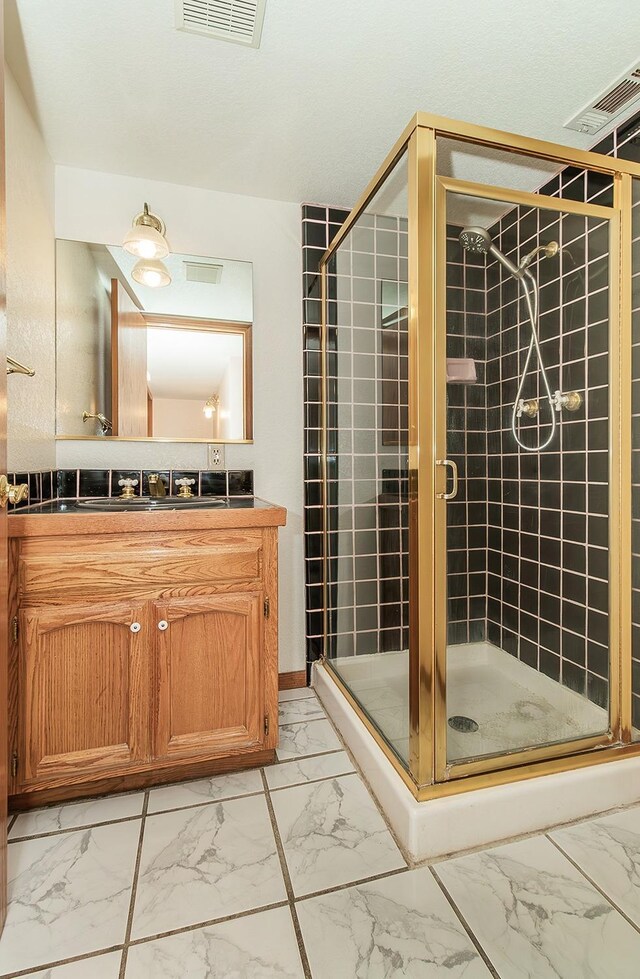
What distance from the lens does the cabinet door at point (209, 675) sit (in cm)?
154

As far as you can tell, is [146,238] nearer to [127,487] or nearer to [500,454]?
[127,487]

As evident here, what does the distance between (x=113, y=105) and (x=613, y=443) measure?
2025 millimetres

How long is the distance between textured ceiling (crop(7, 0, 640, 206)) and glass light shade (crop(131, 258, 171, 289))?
373 mm

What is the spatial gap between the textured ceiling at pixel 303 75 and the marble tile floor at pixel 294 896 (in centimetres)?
228

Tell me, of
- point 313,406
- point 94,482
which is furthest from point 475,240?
point 94,482

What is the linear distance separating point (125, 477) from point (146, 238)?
94 cm

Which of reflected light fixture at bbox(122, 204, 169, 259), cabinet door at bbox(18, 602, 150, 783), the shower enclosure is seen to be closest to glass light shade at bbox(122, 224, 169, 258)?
reflected light fixture at bbox(122, 204, 169, 259)

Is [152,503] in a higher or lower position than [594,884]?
higher

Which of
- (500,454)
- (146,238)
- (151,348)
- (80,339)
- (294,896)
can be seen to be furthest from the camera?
(151,348)

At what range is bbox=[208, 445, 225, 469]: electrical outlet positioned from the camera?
2209mm

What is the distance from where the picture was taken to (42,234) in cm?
184

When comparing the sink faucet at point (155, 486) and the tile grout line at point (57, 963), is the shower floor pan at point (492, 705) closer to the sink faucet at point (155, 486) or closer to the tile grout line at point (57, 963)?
the tile grout line at point (57, 963)

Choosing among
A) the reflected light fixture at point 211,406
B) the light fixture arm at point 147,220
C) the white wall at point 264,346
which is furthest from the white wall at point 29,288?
the reflected light fixture at point 211,406

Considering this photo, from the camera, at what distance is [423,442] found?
1333mm
